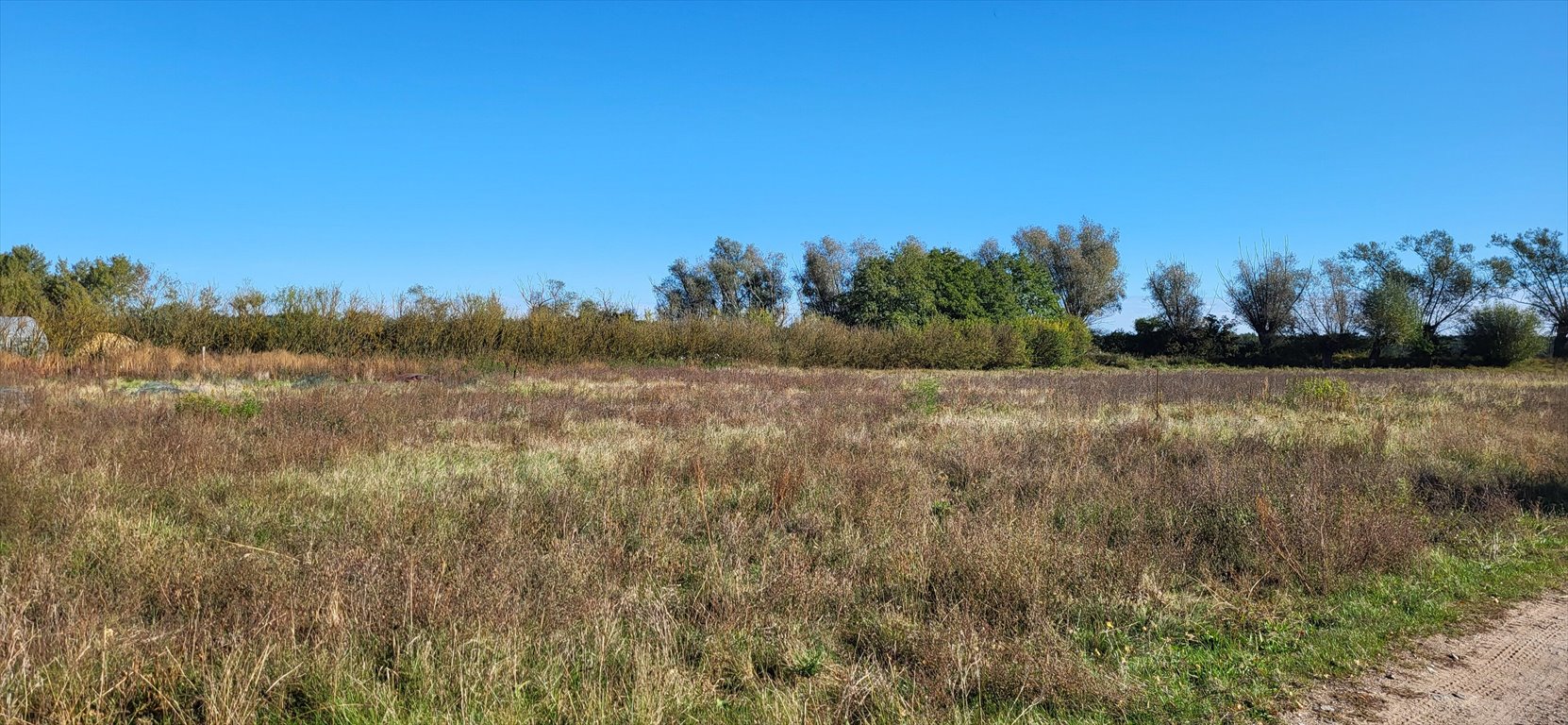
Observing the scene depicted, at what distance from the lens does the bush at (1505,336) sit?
4353 centimetres

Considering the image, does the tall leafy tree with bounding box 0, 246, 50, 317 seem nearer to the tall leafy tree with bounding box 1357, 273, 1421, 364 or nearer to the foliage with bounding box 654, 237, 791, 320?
the foliage with bounding box 654, 237, 791, 320

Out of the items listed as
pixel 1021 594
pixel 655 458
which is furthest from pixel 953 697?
pixel 655 458

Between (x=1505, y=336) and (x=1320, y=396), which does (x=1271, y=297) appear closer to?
(x=1505, y=336)

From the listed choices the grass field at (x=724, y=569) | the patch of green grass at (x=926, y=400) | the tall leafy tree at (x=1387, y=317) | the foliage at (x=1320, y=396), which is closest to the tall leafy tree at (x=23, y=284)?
the grass field at (x=724, y=569)

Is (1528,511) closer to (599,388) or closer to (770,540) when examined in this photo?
(770,540)

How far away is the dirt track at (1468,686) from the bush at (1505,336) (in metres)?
53.8

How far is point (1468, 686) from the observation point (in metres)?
3.62

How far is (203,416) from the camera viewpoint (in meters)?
10.7

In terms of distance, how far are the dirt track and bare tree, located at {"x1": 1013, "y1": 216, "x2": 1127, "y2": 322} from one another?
6828 centimetres

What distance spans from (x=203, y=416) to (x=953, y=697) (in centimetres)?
1154

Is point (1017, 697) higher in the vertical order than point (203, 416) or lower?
lower

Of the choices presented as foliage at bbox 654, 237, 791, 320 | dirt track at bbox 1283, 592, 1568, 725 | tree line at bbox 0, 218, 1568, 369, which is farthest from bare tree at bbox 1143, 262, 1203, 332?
dirt track at bbox 1283, 592, 1568, 725

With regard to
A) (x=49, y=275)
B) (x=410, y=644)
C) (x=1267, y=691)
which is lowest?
(x=1267, y=691)

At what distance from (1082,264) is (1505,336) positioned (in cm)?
2964
